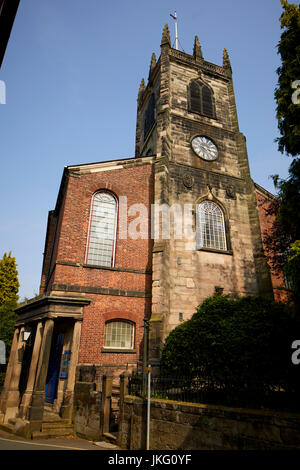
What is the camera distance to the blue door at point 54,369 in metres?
13.5

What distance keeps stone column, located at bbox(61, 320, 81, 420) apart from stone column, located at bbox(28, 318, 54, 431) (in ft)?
3.02

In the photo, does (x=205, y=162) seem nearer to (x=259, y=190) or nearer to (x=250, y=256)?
(x=259, y=190)

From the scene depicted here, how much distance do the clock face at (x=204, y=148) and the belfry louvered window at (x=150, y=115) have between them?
472 centimetres

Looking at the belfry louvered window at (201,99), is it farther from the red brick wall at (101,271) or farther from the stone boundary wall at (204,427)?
the stone boundary wall at (204,427)

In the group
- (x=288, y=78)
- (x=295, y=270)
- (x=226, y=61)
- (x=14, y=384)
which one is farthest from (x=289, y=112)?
(x=226, y=61)

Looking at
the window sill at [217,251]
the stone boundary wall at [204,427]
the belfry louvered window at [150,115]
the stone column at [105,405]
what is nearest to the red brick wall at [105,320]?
the stone column at [105,405]

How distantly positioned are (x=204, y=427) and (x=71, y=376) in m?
6.53

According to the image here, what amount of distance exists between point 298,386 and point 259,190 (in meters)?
16.0

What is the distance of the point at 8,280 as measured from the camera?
30.2 metres

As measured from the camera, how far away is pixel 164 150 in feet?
56.9

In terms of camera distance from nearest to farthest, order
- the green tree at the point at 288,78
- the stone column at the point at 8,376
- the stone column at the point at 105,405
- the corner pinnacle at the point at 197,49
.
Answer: the green tree at the point at 288,78, the stone column at the point at 105,405, the stone column at the point at 8,376, the corner pinnacle at the point at 197,49

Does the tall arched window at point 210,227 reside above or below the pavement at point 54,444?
above

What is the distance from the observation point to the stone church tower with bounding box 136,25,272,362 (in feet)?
47.8

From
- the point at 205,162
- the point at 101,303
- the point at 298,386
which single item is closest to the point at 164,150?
the point at 205,162
